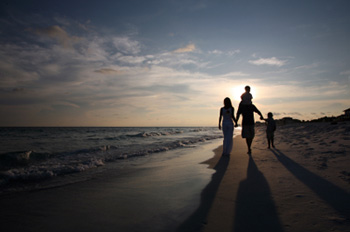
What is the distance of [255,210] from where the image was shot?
7.57ft

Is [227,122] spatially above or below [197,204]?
above

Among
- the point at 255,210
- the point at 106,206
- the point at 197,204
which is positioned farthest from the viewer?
the point at 106,206

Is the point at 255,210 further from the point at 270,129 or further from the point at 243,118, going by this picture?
the point at 270,129

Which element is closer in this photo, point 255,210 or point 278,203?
point 255,210

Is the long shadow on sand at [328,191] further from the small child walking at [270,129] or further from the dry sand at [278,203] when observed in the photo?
the small child walking at [270,129]

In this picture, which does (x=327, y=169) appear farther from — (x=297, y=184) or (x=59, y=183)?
(x=59, y=183)

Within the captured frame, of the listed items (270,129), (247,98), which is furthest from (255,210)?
(270,129)

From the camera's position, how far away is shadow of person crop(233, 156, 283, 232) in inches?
75.3

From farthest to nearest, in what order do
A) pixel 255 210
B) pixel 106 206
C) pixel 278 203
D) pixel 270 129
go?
pixel 270 129, pixel 106 206, pixel 278 203, pixel 255 210

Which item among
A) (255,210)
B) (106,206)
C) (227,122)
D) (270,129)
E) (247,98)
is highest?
(247,98)

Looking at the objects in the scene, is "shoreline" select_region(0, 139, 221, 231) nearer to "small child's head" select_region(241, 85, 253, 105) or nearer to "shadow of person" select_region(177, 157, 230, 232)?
"shadow of person" select_region(177, 157, 230, 232)

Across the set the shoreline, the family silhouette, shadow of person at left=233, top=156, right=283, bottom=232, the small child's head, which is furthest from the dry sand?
the small child's head

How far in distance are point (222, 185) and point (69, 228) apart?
2.54 meters

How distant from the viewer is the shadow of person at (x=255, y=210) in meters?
1.91
